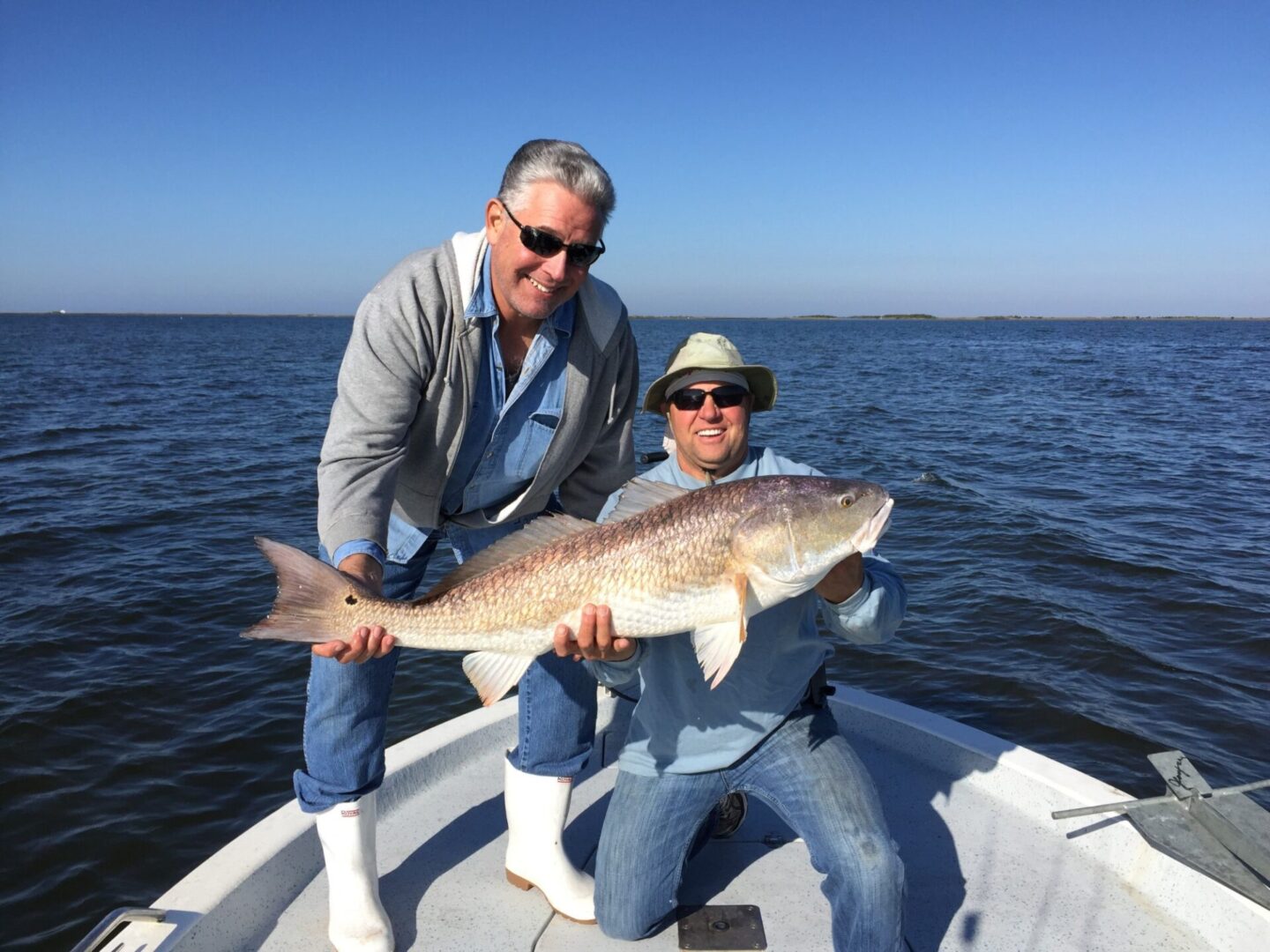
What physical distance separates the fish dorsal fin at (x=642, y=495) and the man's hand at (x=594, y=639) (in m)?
0.41

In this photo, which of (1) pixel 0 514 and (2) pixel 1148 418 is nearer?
(1) pixel 0 514

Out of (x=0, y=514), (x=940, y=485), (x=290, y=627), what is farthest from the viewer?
(x=940, y=485)

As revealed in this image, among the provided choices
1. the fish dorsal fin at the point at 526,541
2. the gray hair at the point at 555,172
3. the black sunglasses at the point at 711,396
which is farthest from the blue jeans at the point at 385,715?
the gray hair at the point at 555,172

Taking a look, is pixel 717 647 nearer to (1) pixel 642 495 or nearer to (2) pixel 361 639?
(1) pixel 642 495

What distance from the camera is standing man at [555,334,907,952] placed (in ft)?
11.8

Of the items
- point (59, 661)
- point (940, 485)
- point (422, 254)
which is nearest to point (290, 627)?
point (422, 254)

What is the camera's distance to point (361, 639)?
320cm

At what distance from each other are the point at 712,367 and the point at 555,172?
984 mm

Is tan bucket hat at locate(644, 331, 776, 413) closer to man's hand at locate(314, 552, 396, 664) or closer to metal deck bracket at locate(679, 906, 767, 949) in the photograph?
man's hand at locate(314, 552, 396, 664)

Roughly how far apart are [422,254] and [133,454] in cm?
1873

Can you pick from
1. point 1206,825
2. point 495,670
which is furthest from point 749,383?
point 1206,825

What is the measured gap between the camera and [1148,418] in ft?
84.3

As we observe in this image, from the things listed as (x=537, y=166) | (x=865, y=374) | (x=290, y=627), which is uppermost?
(x=537, y=166)

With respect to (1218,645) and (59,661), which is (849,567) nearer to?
(1218,645)
